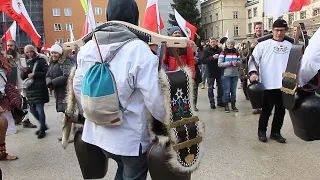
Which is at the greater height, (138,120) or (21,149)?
(138,120)

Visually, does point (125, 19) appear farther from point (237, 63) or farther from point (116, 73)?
point (237, 63)

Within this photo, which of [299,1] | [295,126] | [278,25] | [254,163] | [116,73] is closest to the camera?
[116,73]

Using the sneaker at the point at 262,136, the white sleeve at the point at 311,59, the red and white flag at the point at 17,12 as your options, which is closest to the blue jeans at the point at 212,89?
the sneaker at the point at 262,136

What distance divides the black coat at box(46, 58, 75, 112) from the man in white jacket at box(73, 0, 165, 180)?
3444 millimetres

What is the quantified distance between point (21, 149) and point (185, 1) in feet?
164

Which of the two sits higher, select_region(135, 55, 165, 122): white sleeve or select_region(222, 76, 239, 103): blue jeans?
select_region(135, 55, 165, 122): white sleeve

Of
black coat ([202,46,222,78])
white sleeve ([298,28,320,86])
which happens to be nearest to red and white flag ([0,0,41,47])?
black coat ([202,46,222,78])

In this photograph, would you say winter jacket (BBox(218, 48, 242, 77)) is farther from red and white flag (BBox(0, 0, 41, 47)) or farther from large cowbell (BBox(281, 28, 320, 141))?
large cowbell (BBox(281, 28, 320, 141))

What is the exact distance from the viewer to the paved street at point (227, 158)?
149 inches

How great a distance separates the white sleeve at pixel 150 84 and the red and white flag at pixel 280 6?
3.75 meters

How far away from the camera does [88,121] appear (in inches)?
92.4

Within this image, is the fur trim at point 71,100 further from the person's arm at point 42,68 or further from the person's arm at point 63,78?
the person's arm at point 42,68

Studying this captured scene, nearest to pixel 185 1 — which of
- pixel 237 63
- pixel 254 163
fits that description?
pixel 237 63

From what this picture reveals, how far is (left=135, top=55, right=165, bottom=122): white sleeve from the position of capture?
1.97 meters
